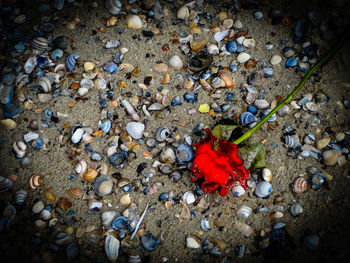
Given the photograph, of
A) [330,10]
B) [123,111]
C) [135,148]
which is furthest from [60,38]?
[330,10]

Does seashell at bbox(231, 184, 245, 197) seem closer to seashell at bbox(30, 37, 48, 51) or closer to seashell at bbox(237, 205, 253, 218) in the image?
seashell at bbox(237, 205, 253, 218)

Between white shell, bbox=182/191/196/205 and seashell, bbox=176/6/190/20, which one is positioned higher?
seashell, bbox=176/6/190/20

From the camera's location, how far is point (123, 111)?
1633 mm

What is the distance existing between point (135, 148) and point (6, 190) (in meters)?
0.75

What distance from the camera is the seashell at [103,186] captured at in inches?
59.0

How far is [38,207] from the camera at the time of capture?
1503mm

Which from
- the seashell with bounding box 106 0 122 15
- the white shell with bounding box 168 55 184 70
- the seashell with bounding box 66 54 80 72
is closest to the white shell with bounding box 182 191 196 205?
the white shell with bounding box 168 55 184 70

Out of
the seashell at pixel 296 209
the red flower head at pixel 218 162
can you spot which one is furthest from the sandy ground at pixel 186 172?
the red flower head at pixel 218 162

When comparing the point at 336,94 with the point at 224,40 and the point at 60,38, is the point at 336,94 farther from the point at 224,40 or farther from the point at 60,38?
the point at 60,38

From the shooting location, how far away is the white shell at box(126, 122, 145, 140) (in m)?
1.57

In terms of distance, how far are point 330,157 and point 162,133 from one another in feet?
3.07

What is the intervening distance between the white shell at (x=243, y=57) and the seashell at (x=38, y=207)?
1.41 m

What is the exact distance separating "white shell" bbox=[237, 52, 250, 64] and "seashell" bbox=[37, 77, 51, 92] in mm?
1152

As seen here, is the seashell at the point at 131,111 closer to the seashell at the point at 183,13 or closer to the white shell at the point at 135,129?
the white shell at the point at 135,129
